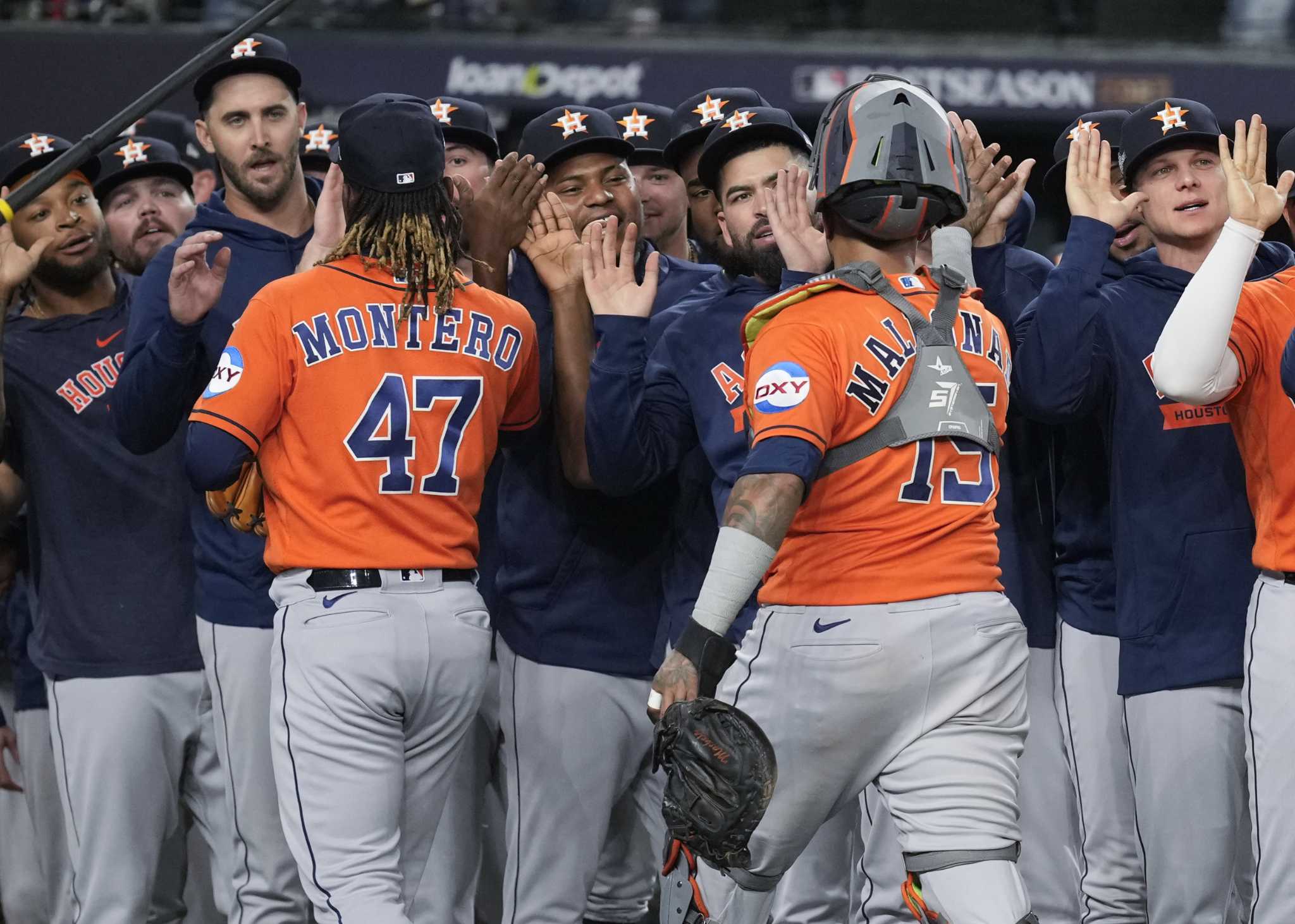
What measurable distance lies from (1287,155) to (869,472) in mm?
1619

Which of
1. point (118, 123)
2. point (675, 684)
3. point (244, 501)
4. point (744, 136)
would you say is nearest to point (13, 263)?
point (118, 123)

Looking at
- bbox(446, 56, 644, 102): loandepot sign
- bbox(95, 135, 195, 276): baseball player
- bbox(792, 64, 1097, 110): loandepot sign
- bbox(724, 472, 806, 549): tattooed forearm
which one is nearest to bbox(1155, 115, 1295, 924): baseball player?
bbox(724, 472, 806, 549): tattooed forearm

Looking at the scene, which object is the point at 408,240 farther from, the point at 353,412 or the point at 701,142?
the point at 701,142

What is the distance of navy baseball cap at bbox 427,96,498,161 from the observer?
5.49 metres

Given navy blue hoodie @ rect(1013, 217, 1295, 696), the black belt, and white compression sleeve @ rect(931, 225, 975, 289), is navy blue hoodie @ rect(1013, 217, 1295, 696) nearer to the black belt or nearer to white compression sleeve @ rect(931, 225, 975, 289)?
white compression sleeve @ rect(931, 225, 975, 289)

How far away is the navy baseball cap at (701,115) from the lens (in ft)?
16.7

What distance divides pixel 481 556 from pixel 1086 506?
1750 millimetres

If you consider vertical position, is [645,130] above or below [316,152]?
above

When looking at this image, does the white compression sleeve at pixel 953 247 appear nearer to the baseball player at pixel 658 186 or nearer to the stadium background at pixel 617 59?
the baseball player at pixel 658 186

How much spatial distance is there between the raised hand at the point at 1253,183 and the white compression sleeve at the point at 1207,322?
0.04 meters

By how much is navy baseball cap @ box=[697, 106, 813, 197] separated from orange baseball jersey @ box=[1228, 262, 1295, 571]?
4.19ft

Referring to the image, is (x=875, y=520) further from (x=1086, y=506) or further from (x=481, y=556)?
(x=481, y=556)

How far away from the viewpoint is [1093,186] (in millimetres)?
4172

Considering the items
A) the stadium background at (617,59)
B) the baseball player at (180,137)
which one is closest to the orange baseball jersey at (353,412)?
the baseball player at (180,137)
